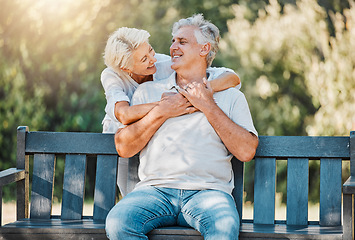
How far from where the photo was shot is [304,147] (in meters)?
3.56

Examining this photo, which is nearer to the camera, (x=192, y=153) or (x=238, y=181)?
(x=192, y=153)

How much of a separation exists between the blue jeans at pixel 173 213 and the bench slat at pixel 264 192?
0.39 metres

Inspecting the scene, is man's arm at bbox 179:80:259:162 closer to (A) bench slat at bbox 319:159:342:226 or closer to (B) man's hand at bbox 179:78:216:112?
(B) man's hand at bbox 179:78:216:112

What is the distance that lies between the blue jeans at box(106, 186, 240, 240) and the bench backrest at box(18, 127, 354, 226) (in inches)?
16.3

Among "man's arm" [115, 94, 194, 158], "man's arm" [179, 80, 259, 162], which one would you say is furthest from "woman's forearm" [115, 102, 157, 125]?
"man's arm" [179, 80, 259, 162]

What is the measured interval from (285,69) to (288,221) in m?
4.09

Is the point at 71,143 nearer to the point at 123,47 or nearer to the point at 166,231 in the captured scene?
the point at 123,47

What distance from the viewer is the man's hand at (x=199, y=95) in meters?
3.35

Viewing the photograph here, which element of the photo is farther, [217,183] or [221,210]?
[217,183]

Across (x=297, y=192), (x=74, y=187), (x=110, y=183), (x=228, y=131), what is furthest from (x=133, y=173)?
(x=297, y=192)

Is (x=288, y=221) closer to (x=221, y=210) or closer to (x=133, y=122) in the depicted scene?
(x=221, y=210)

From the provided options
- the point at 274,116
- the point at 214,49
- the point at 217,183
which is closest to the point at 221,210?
the point at 217,183

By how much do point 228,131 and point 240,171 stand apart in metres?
0.39

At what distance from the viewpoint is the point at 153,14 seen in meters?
7.81
